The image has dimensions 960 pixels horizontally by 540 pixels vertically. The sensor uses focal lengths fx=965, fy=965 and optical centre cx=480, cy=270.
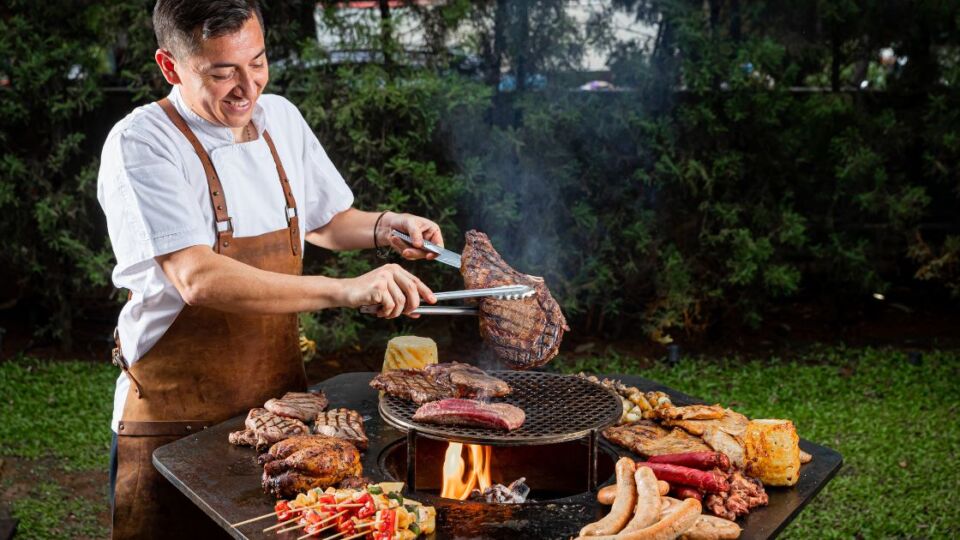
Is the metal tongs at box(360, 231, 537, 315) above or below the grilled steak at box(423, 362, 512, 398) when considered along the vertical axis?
above

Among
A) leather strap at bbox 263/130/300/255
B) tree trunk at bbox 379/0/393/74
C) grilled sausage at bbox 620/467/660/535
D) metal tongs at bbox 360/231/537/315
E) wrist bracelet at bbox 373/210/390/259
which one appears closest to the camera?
grilled sausage at bbox 620/467/660/535

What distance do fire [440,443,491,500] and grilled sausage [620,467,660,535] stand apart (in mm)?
916

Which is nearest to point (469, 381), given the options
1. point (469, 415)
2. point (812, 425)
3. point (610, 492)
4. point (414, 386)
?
point (414, 386)

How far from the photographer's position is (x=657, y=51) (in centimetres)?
867

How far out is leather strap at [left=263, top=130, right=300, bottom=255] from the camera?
13.0 ft

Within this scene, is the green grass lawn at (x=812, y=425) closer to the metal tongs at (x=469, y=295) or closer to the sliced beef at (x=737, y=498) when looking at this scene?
the sliced beef at (x=737, y=498)

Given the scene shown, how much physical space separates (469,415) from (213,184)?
1.32 meters

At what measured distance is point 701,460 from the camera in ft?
11.3

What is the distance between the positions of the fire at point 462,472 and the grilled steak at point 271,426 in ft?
2.08

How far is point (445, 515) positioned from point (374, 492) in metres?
0.26

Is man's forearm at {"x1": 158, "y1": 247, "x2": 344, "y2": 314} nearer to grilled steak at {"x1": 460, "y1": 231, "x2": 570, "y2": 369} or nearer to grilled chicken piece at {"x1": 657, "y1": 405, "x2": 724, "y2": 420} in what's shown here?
grilled steak at {"x1": 460, "y1": 231, "x2": 570, "y2": 369}

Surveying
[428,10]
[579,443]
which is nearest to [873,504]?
[579,443]

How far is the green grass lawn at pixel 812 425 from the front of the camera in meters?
5.96

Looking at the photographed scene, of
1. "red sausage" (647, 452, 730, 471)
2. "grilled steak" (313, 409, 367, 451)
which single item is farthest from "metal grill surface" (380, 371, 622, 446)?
"red sausage" (647, 452, 730, 471)
